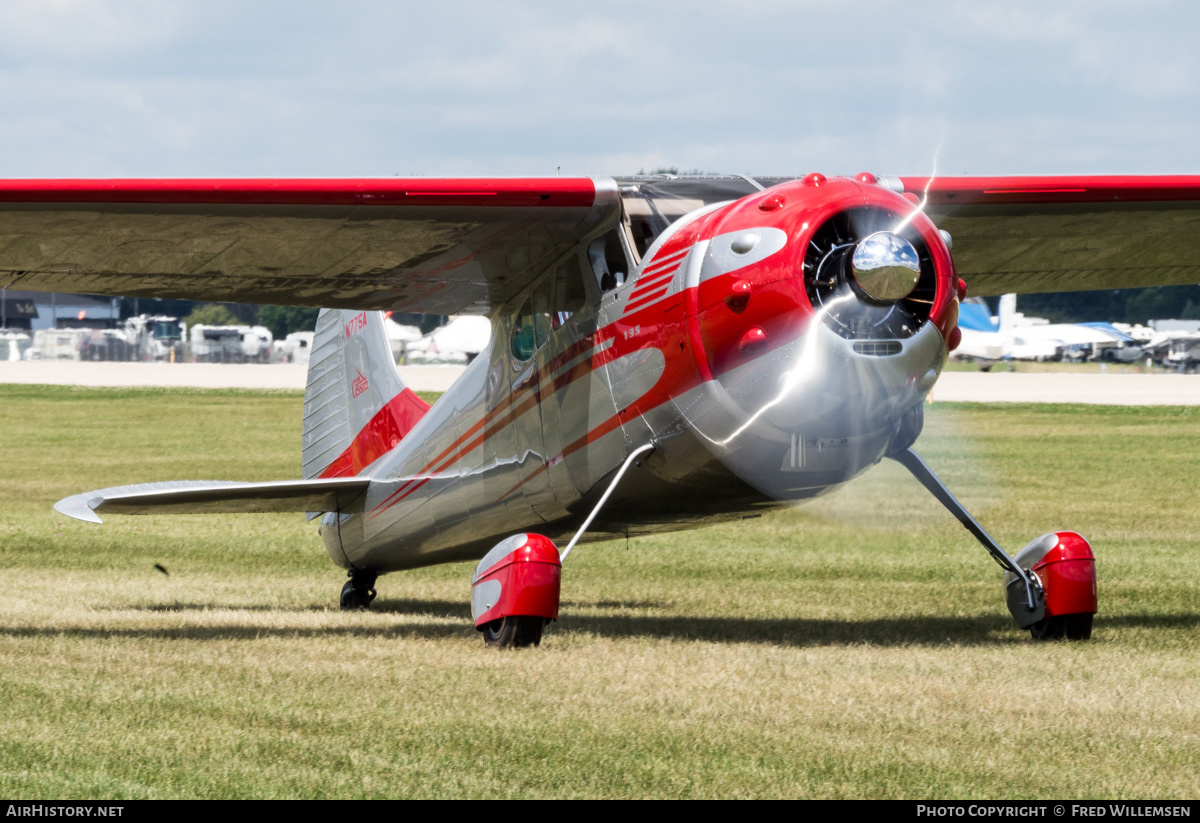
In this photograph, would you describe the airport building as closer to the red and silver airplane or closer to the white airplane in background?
the white airplane in background

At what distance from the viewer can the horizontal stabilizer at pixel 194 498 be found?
30.0 feet

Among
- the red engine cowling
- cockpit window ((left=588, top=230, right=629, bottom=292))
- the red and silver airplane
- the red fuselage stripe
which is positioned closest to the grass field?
the red engine cowling

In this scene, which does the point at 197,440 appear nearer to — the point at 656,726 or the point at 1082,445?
the point at 1082,445

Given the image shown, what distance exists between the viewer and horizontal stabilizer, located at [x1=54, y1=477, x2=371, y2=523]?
360 inches

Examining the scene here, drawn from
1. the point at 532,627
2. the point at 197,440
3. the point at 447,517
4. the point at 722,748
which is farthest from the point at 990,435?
the point at 722,748

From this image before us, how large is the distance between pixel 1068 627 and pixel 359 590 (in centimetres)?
527

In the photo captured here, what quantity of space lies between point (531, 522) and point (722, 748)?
4.19m

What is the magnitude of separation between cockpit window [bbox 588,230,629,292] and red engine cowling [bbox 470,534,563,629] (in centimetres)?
153

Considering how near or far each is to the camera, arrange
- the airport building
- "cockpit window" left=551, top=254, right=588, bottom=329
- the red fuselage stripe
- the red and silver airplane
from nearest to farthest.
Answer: the red and silver airplane → "cockpit window" left=551, top=254, right=588, bottom=329 → the red fuselage stripe → the airport building

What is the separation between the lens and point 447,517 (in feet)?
34.6

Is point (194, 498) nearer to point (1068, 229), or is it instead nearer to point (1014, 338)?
point (1068, 229)

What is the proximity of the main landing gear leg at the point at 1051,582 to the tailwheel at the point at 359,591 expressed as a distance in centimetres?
455

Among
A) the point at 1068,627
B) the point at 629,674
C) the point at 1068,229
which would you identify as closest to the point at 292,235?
the point at 629,674

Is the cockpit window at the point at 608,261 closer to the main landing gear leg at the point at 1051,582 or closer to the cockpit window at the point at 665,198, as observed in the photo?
the cockpit window at the point at 665,198
